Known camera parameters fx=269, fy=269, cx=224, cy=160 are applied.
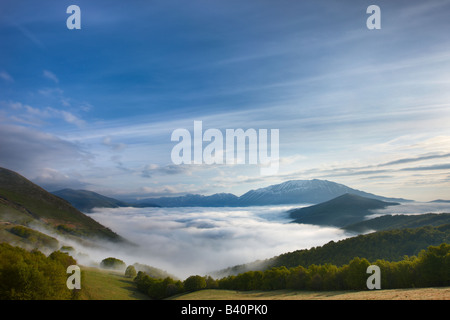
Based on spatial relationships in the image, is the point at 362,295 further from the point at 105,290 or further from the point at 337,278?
the point at 105,290

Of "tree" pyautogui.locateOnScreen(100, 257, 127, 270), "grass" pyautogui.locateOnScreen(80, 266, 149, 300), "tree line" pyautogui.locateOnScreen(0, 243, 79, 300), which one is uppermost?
"tree line" pyautogui.locateOnScreen(0, 243, 79, 300)

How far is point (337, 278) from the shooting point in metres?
94.9

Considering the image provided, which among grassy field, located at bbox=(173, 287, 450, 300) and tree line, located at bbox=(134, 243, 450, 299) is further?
tree line, located at bbox=(134, 243, 450, 299)

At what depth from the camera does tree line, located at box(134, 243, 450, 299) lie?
271 feet

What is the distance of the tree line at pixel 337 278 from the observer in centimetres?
8269

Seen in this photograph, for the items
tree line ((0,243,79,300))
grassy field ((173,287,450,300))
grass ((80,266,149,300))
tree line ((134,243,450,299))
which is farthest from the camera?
tree line ((134,243,450,299))

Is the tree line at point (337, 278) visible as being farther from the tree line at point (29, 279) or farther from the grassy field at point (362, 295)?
the tree line at point (29, 279)

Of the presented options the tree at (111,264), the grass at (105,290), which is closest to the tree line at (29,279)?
the grass at (105,290)

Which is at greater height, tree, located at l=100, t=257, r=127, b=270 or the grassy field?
the grassy field

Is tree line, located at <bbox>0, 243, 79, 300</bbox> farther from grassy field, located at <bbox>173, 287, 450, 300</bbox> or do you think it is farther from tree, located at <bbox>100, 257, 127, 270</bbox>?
tree, located at <bbox>100, 257, 127, 270</bbox>

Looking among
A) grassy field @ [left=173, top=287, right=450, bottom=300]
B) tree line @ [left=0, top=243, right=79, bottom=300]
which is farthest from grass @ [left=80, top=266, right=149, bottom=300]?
grassy field @ [left=173, top=287, right=450, bottom=300]
